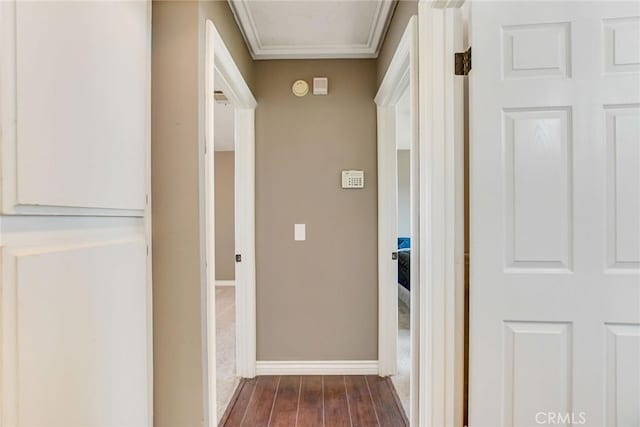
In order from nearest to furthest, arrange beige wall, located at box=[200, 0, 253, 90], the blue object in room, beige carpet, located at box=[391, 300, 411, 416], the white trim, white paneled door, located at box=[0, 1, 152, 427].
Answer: white paneled door, located at box=[0, 1, 152, 427]
beige wall, located at box=[200, 0, 253, 90]
beige carpet, located at box=[391, 300, 411, 416]
the white trim
the blue object in room

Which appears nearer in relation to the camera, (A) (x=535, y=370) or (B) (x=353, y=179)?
(A) (x=535, y=370)

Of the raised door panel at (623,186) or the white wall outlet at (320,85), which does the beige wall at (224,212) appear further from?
the raised door panel at (623,186)

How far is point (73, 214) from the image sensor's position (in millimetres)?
924

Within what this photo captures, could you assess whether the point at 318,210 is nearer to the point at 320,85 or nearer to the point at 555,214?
the point at 320,85

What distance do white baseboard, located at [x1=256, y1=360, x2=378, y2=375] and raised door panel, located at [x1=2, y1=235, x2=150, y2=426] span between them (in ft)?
4.56

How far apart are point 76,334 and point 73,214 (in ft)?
1.07

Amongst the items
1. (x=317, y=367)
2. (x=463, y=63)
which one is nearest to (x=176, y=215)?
(x=463, y=63)

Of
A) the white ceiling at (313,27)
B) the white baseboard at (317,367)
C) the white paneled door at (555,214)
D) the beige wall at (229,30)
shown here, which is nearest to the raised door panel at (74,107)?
the beige wall at (229,30)

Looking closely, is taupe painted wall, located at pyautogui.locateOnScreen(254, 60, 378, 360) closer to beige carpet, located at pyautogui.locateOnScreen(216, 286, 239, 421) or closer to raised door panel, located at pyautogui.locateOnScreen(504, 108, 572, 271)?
beige carpet, located at pyautogui.locateOnScreen(216, 286, 239, 421)

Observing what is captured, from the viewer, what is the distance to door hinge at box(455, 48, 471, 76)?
130cm

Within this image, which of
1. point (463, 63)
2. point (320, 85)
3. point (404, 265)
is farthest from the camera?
point (404, 265)

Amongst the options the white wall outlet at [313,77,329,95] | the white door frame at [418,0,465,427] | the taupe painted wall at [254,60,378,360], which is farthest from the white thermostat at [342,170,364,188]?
the white door frame at [418,0,465,427]

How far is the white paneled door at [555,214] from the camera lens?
118 cm

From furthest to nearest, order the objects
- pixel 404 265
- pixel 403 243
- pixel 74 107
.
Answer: pixel 403 243 < pixel 404 265 < pixel 74 107
